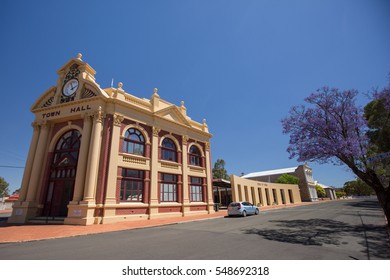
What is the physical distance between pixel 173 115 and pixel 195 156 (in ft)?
17.6

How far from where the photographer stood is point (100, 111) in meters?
16.1

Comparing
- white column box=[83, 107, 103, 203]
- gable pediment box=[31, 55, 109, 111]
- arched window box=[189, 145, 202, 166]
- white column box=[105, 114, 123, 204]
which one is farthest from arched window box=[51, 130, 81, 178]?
arched window box=[189, 145, 202, 166]

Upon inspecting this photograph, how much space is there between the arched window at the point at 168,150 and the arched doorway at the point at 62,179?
720cm

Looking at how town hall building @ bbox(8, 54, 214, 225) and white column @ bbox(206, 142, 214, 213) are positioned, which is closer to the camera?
town hall building @ bbox(8, 54, 214, 225)

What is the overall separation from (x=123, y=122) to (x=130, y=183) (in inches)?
199

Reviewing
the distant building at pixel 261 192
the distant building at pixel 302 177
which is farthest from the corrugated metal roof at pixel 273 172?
the distant building at pixel 261 192

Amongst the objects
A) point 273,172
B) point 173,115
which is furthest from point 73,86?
point 273,172

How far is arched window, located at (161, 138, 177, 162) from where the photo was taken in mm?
20094

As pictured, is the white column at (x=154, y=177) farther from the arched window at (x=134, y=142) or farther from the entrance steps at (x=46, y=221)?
the entrance steps at (x=46, y=221)

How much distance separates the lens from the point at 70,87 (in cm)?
1831

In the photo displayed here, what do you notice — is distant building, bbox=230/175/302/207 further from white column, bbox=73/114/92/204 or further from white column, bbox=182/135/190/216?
white column, bbox=73/114/92/204

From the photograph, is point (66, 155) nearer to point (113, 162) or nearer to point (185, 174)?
point (113, 162)

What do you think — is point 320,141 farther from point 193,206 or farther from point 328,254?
point 193,206

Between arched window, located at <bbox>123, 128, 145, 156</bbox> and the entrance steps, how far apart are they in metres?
6.58
